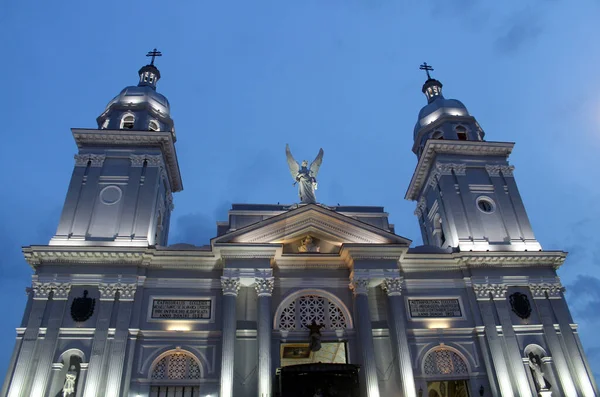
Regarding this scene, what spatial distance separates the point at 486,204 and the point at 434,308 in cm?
872

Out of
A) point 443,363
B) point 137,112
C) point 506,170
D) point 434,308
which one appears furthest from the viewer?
point 137,112

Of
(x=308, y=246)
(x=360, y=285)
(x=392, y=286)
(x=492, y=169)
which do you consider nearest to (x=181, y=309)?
(x=308, y=246)

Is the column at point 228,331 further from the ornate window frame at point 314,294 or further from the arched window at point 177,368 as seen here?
the ornate window frame at point 314,294

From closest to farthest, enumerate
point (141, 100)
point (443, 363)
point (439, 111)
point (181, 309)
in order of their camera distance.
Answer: point (443, 363)
point (181, 309)
point (141, 100)
point (439, 111)

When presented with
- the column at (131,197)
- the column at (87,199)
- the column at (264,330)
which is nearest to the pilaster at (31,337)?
the column at (87,199)

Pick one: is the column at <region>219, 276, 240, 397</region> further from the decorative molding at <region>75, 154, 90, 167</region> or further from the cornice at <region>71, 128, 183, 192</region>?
the decorative molding at <region>75, 154, 90, 167</region>

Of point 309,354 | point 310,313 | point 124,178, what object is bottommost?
point 309,354

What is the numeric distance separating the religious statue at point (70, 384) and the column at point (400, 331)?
15.6 meters

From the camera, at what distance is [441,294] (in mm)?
29375

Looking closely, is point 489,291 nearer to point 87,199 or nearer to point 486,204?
point 486,204

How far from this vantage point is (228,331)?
25.9 m

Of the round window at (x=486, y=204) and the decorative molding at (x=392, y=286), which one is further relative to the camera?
the round window at (x=486, y=204)

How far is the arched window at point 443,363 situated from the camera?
2731 centimetres

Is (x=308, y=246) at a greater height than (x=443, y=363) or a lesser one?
greater
